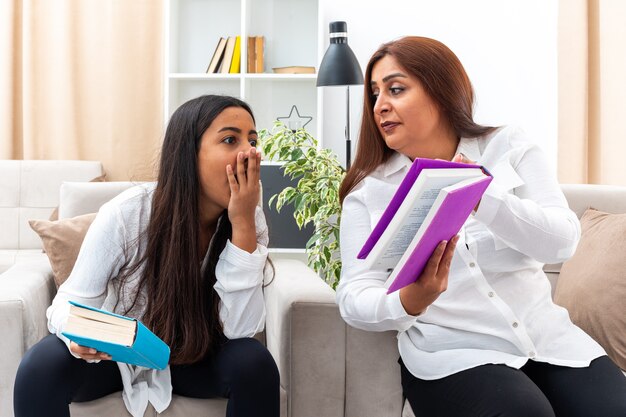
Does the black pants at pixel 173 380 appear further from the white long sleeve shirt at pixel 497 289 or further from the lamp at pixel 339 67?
the lamp at pixel 339 67

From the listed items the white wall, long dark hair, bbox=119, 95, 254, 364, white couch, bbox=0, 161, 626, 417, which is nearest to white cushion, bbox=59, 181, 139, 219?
white couch, bbox=0, 161, 626, 417

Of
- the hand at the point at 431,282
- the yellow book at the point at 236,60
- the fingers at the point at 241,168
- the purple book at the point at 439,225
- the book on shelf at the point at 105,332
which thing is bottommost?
the book on shelf at the point at 105,332

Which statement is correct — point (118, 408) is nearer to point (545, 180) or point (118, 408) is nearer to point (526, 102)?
point (545, 180)

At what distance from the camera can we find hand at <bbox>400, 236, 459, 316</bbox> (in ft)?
4.09

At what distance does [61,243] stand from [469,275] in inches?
47.4

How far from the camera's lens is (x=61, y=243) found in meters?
2.09

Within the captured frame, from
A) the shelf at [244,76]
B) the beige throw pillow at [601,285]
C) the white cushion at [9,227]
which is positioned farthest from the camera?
the shelf at [244,76]

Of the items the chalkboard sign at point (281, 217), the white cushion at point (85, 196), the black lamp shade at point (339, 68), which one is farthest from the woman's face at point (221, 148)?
the chalkboard sign at point (281, 217)

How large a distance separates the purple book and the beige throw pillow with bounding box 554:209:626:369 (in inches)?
27.7

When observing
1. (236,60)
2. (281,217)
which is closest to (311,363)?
Answer: (281,217)

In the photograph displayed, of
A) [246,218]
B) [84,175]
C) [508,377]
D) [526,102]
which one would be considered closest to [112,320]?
[246,218]

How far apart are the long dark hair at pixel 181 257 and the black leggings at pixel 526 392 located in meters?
0.48

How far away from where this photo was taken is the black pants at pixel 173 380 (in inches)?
53.4

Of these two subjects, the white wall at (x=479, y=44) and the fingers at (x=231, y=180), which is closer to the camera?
the fingers at (x=231, y=180)
